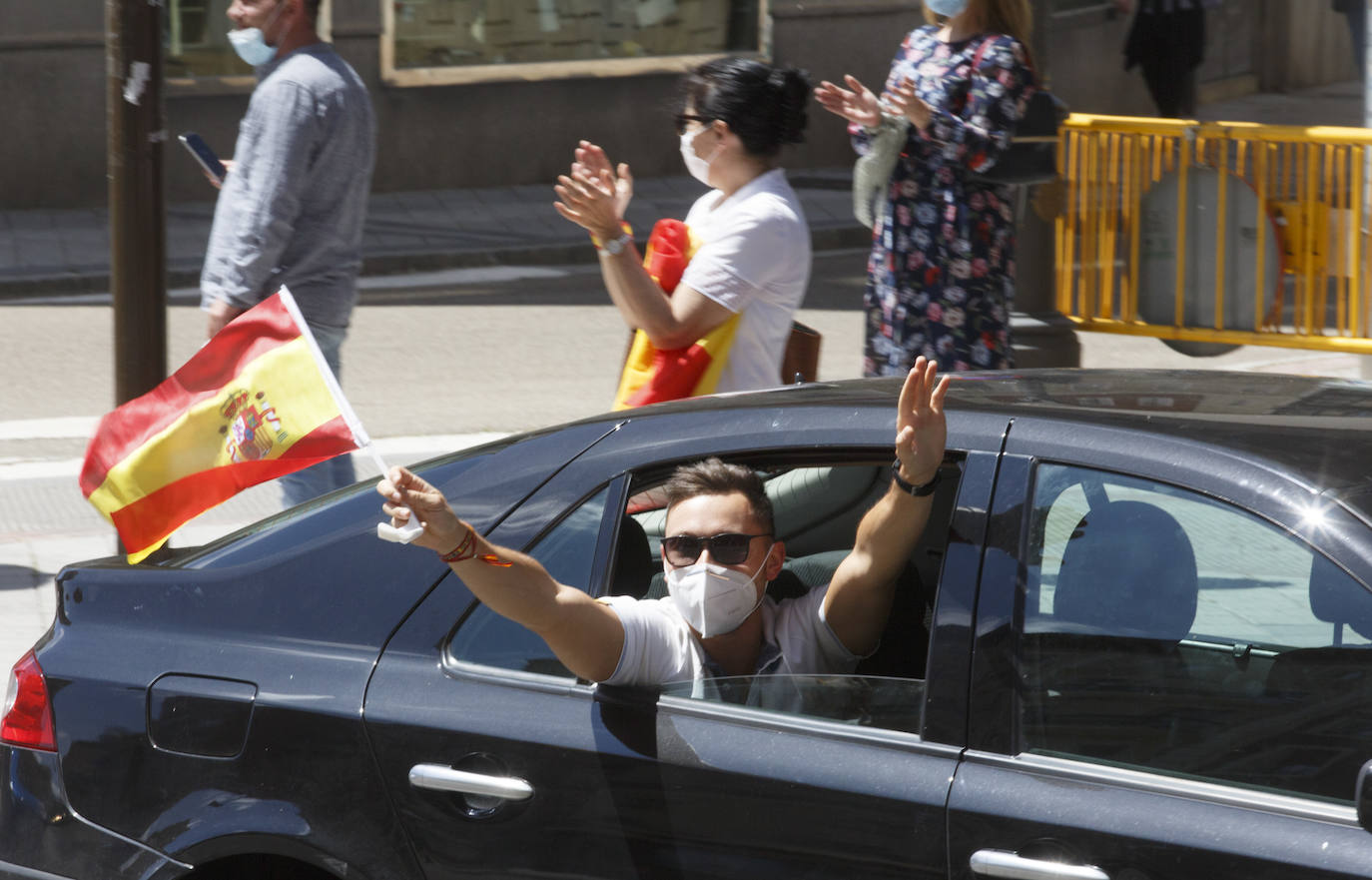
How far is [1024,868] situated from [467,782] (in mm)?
887

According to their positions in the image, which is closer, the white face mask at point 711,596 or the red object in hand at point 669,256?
the white face mask at point 711,596

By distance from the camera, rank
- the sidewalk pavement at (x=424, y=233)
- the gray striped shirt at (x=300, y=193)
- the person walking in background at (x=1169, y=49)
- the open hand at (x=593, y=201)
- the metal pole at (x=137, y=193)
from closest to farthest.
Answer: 1. the open hand at (x=593, y=201)
2. the gray striped shirt at (x=300, y=193)
3. the metal pole at (x=137, y=193)
4. the sidewalk pavement at (x=424, y=233)
5. the person walking in background at (x=1169, y=49)

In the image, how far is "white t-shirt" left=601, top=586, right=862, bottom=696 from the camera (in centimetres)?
315

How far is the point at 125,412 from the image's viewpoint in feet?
13.2

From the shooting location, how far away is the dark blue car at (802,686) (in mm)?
2695

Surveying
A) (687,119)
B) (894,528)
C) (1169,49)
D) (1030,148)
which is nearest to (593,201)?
(687,119)

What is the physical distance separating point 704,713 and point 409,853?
522 millimetres

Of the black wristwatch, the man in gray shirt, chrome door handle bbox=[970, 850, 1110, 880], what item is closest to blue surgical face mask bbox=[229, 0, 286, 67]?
the man in gray shirt

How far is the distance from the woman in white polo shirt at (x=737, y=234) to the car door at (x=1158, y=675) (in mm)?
1781

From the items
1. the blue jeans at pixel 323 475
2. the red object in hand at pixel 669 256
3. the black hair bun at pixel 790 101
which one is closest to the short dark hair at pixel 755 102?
the black hair bun at pixel 790 101

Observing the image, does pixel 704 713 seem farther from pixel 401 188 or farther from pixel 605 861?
pixel 401 188

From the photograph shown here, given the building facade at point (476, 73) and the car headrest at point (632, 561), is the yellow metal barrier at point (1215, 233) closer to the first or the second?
the car headrest at point (632, 561)

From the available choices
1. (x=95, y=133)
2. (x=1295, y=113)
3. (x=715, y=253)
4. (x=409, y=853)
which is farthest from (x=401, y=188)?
(x=409, y=853)

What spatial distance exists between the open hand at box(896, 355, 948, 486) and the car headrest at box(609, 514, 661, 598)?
53 centimetres
